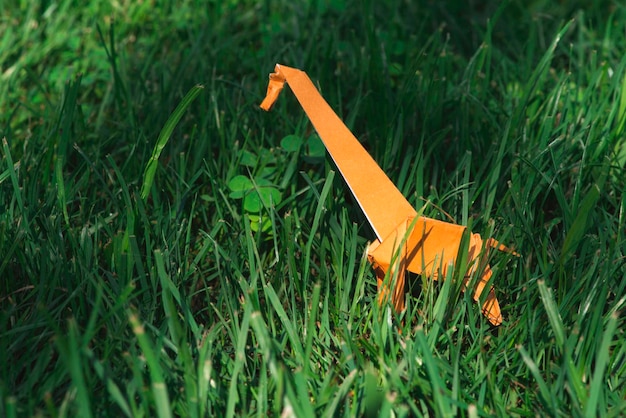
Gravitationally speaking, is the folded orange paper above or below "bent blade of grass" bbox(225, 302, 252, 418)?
above

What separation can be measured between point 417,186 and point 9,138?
103cm

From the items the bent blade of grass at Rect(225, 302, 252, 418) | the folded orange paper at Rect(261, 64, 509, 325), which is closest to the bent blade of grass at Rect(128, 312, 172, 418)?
the bent blade of grass at Rect(225, 302, 252, 418)

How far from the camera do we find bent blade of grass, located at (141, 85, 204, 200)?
1.68 m

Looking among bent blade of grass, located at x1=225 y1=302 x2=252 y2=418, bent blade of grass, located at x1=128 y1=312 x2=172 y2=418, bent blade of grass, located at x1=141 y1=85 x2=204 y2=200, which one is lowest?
bent blade of grass, located at x1=225 y1=302 x2=252 y2=418

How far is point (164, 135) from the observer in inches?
67.2

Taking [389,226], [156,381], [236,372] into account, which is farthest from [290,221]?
[156,381]

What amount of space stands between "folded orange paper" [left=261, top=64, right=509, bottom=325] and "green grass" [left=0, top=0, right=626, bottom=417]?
0.04 meters

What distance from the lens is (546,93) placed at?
2350 millimetres

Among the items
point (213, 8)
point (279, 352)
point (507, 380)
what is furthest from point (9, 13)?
point (507, 380)

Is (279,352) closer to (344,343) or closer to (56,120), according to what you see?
(344,343)

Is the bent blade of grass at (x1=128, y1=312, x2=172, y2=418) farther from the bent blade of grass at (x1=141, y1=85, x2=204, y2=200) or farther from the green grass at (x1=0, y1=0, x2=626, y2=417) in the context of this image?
the bent blade of grass at (x1=141, y1=85, x2=204, y2=200)

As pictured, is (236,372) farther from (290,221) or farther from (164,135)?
(164,135)

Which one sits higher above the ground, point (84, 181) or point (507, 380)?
point (84, 181)

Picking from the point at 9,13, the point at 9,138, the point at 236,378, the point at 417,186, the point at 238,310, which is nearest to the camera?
the point at 236,378
